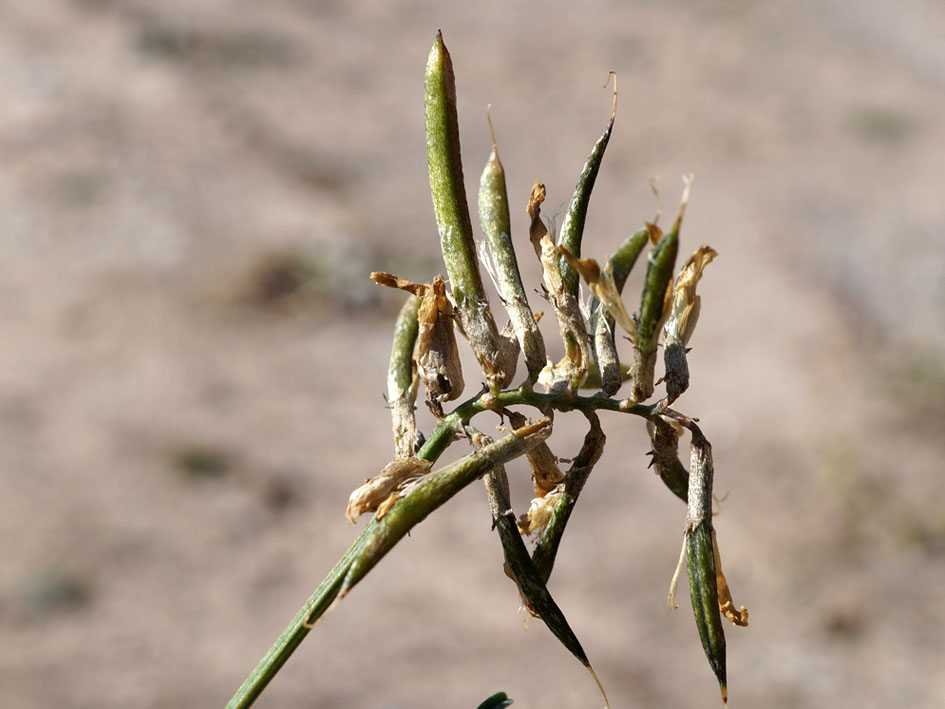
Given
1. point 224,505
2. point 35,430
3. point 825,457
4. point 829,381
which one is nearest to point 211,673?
point 224,505

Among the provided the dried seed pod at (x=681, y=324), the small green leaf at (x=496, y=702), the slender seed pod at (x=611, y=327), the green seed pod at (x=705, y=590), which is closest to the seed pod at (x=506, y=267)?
the slender seed pod at (x=611, y=327)

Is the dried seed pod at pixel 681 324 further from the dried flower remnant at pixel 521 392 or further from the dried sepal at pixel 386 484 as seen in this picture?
the dried sepal at pixel 386 484

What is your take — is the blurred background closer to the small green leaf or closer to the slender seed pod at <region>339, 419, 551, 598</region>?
the small green leaf

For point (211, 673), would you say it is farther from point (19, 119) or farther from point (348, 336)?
point (19, 119)

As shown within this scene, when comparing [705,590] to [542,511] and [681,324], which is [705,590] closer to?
[542,511]

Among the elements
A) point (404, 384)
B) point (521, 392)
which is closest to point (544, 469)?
point (521, 392)

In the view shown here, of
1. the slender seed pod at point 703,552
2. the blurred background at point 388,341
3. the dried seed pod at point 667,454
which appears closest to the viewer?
the slender seed pod at point 703,552
